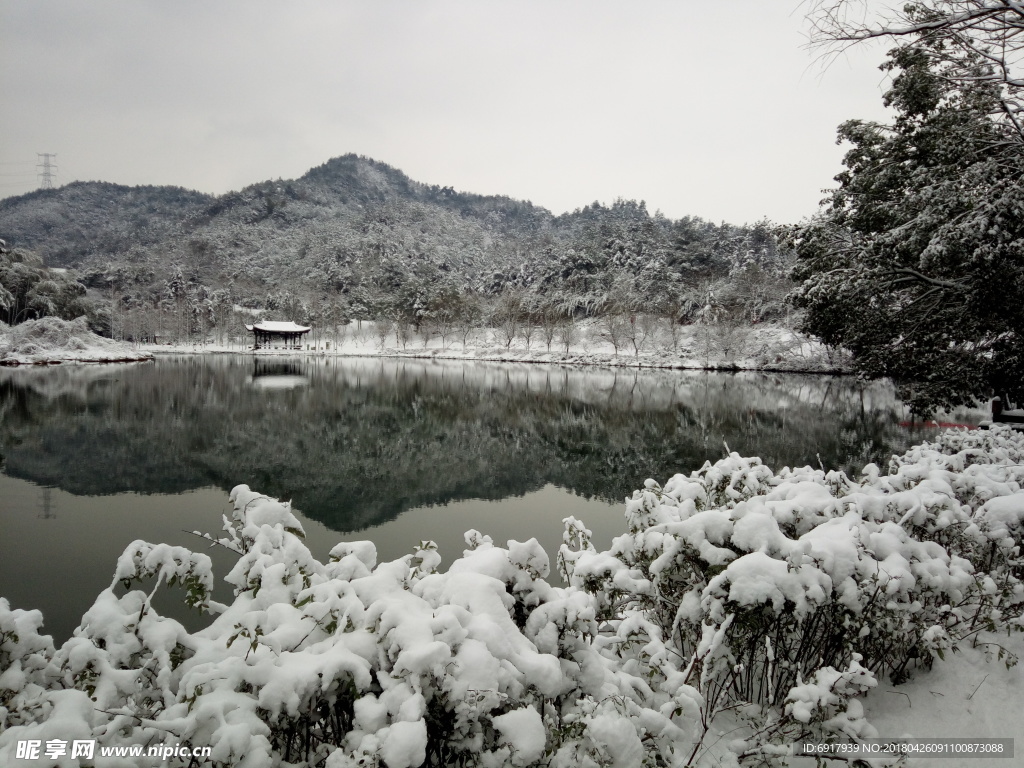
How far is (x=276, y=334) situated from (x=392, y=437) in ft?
188

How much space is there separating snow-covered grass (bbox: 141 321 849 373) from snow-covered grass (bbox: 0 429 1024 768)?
137 ft

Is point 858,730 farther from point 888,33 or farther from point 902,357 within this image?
point 902,357

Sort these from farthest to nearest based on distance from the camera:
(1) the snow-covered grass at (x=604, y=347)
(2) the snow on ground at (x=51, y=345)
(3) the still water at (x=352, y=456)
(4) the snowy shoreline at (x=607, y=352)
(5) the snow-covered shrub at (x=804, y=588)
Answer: (1) the snow-covered grass at (x=604, y=347) → (4) the snowy shoreline at (x=607, y=352) → (2) the snow on ground at (x=51, y=345) → (3) the still water at (x=352, y=456) → (5) the snow-covered shrub at (x=804, y=588)

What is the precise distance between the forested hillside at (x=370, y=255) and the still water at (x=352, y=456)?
6.83 metres

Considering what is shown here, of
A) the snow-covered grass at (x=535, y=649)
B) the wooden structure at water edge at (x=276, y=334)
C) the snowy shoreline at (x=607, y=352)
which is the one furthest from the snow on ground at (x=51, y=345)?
the snow-covered grass at (x=535, y=649)

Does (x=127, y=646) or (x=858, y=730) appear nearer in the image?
(x=127, y=646)

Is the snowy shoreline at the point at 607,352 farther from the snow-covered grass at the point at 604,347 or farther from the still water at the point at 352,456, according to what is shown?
the still water at the point at 352,456

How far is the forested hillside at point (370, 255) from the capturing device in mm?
63053

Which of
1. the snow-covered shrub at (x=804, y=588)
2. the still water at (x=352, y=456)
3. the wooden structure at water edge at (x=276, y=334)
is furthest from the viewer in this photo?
the wooden structure at water edge at (x=276, y=334)

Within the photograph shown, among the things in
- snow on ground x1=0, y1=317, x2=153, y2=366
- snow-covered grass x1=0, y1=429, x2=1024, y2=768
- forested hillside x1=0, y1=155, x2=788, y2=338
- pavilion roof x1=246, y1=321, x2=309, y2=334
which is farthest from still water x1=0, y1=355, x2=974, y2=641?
pavilion roof x1=246, y1=321, x2=309, y2=334

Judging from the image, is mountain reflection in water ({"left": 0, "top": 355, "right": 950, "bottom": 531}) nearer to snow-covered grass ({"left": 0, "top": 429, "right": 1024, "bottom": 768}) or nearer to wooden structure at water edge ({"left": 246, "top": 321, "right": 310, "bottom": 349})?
snow-covered grass ({"left": 0, "top": 429, "right": 1024, "bottom": 768})

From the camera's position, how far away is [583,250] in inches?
2808

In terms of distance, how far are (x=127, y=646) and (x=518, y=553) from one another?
1.48 metres

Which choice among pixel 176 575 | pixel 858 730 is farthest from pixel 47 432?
pixel 858 730
